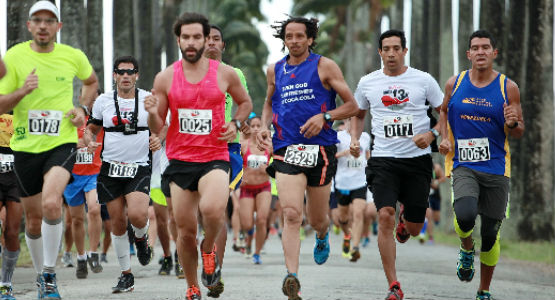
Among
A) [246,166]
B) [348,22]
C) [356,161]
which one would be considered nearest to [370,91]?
[246,166]

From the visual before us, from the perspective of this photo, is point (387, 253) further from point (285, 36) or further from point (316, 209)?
point (285, 36)

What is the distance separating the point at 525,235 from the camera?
835 inches

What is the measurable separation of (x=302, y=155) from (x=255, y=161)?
20.6ft

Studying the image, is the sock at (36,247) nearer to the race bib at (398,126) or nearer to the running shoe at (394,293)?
the running shoe at (394,293)

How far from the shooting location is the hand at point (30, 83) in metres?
8.48

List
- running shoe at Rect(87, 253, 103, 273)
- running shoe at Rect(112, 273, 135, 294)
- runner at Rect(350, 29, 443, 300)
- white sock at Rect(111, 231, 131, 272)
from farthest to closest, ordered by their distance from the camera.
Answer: running shoe at Rect(87, 253, 103, 273), white sock at Rect(111, 231, 131, 272), running shoe at Rect(112, 273, 135, 294), runner at Rect(350, 29, 443, 300)

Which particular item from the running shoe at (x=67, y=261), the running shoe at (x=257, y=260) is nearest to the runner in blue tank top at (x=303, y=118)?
the running shoe at (x=257, y=260)

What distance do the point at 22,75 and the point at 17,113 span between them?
35 centimetres

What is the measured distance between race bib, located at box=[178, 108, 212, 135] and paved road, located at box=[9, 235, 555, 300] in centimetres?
197

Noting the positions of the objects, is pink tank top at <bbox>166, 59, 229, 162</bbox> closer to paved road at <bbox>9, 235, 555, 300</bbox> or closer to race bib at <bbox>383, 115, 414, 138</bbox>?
paved road at <bbox>9, 235, 555, 300</bbox>

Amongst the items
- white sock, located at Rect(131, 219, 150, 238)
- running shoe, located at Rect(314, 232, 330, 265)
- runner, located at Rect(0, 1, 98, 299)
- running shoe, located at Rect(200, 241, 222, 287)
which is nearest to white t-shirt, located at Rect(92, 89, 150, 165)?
white sock, located at Rect(131, 219, 150, 238)

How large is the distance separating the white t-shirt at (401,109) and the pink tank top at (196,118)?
212 centimetres

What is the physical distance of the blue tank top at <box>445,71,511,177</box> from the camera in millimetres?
9203

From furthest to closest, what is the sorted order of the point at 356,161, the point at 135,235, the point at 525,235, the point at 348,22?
the point at 348,22 → the point at 525,235 → the point at 356,161 → the point at 135,235
